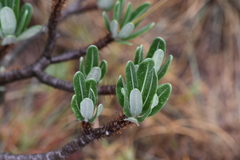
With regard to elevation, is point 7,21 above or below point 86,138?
above

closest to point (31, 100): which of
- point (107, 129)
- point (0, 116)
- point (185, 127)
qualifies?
point (0, 116)

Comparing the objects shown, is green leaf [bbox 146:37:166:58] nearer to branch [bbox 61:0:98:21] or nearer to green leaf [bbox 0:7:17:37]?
green leaf [bbox 0:7:17:37]

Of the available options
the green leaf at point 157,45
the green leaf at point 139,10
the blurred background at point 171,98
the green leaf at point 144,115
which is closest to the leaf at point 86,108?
the green leaf at point 144,115

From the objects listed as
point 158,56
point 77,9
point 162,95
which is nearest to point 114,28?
point 158,56

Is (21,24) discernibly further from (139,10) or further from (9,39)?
(139,10)

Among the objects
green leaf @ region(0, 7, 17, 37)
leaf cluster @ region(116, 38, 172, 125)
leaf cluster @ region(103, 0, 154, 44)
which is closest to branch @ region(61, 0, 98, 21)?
leaf cluster @ region(103, 0, 154, 44)

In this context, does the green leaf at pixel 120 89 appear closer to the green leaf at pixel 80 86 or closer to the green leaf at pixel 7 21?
the green leaf at pixel 80 86

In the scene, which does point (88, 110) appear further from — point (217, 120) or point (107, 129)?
point (217, 120)
